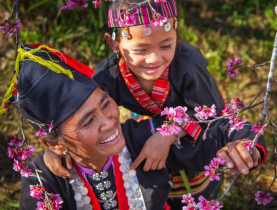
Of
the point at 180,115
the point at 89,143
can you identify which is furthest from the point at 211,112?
the point at 89,143

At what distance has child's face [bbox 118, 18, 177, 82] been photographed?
2.22 m

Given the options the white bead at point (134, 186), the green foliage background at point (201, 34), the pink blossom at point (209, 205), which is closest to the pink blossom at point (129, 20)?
the white bead at point (134, 186)

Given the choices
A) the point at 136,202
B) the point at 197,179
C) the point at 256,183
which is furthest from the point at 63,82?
the point at 256,183

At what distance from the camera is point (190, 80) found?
2557 mm

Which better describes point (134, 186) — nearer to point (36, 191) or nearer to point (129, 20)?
point (36, 191)

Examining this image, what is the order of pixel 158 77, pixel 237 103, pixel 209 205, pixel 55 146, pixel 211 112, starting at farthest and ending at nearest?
pixel 158 77 < pixel 55 146 < pixel 237 103 < pixel 211 112 < pixel 209 205

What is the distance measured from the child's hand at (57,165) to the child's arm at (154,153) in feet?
1.26

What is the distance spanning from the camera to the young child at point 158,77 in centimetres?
221

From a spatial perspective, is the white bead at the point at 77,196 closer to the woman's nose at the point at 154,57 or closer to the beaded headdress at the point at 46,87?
the beaded headdress at the point at 46,87

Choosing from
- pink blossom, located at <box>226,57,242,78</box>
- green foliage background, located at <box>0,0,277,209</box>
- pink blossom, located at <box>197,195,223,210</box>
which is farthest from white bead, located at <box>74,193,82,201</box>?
green foliage background, located at <box>0,0,277,209</box>

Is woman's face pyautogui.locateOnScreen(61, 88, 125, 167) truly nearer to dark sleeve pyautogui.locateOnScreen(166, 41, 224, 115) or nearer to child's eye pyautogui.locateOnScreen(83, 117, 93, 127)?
child's eye pyautogui.locateOnScreen(83, 117, 93, 127)

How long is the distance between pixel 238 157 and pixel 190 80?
79 cm

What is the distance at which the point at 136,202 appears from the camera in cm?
228

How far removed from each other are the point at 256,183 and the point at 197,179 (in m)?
0.85
